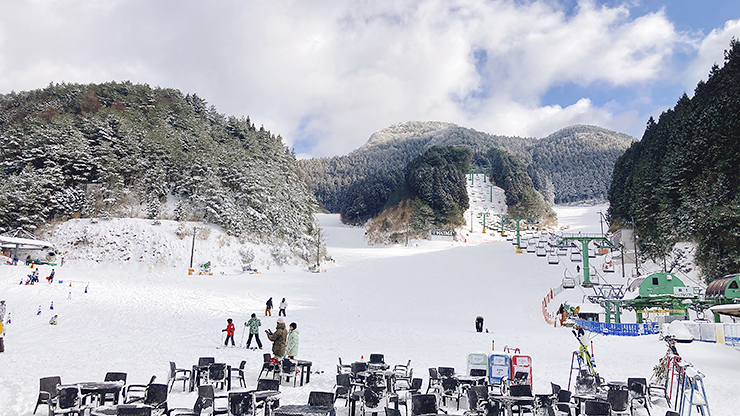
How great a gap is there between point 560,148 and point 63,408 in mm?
196840

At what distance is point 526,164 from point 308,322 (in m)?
130

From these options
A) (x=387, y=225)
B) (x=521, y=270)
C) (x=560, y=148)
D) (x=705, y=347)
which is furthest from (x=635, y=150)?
(x=560, y=148)

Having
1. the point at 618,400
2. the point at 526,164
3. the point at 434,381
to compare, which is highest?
the point at 526,164

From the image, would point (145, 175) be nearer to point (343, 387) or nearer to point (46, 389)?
point (46, 389)

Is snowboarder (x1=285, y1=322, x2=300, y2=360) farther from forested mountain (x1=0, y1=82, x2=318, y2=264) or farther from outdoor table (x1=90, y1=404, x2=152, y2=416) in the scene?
forested mountain (x1=0, y1=82, x2=318, y2=264)

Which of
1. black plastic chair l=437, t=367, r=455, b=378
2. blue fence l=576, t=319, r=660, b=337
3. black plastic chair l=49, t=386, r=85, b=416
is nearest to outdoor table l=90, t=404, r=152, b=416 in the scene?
black plastic chair l=49, t=386, r=85, b=416

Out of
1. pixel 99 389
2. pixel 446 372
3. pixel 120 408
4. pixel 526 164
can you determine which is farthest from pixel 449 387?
pixel 526 164

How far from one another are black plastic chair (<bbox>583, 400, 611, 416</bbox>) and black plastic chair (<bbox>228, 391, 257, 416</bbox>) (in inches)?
211

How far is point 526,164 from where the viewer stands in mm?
138375

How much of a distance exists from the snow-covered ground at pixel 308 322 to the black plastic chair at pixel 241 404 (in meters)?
2.01

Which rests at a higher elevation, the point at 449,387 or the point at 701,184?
the point at 701,184

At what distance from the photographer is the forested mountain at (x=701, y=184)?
3038 centimetres

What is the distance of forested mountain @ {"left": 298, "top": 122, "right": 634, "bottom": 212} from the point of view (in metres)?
133

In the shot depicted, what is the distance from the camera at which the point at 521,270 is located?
1602 inches
